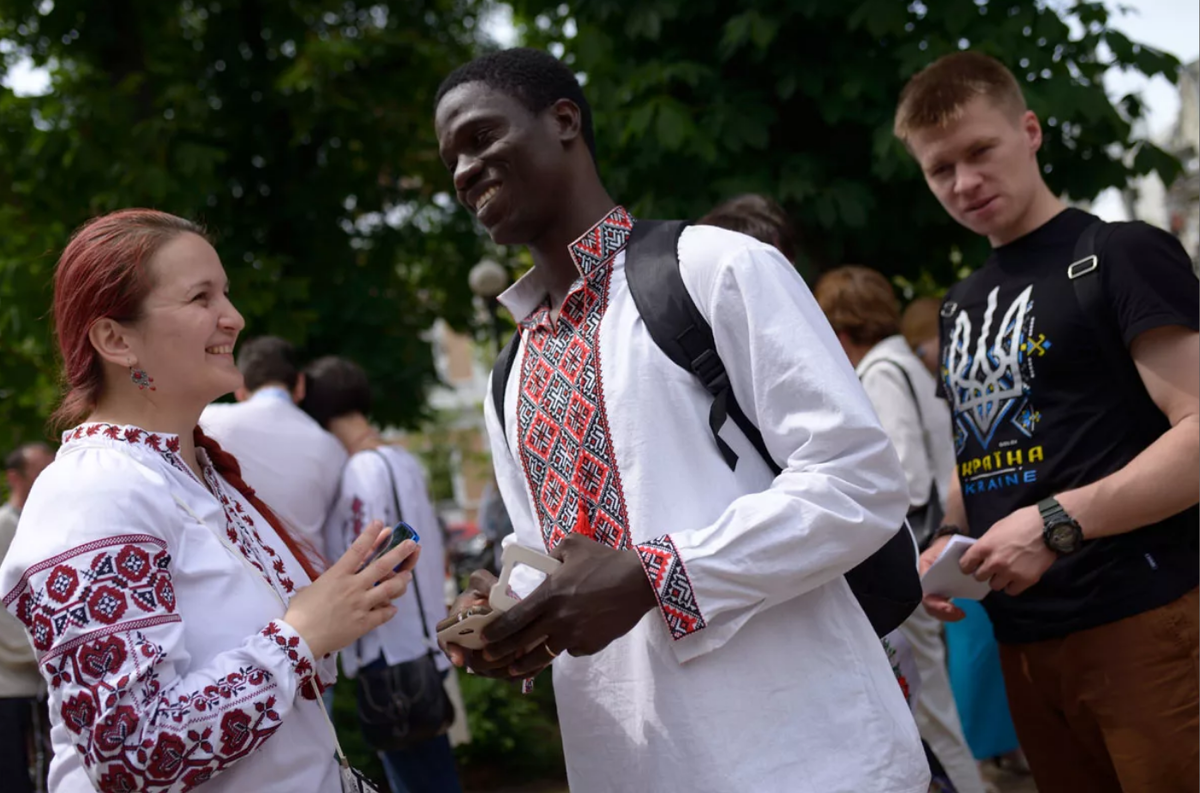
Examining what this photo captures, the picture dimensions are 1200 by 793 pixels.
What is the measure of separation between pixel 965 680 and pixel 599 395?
124 inches

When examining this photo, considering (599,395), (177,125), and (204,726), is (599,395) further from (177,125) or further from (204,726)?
(177,125)

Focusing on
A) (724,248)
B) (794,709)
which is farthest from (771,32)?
(794,709)

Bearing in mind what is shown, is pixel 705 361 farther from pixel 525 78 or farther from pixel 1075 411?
pixel 1075 411

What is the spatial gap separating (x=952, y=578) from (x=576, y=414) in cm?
111

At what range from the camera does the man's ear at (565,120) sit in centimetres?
233

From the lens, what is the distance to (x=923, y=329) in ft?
19.2

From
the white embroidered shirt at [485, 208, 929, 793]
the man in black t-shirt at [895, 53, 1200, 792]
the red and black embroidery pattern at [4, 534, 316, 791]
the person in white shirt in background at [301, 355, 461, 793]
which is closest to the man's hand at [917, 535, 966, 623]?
the man in black t-shirt at [895, 53, 1200, 792]

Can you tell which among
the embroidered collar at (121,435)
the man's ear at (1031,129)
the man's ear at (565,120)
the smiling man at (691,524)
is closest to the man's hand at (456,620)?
the smiling man at (691,524)

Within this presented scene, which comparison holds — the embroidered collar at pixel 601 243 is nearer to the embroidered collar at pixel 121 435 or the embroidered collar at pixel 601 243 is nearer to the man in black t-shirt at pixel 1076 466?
the embroidered collar at pixel 121 435

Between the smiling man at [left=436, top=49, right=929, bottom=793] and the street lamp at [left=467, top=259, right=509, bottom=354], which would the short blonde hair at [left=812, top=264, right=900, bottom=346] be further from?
the street lamp at [left=467, top=259, right=509, bottom=354]

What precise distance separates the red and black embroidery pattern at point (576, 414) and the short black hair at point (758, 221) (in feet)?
3.97

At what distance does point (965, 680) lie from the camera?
4660mm

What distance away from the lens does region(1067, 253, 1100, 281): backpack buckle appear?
2.62 m

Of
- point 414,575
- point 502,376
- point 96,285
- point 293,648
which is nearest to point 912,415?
point 414,575
